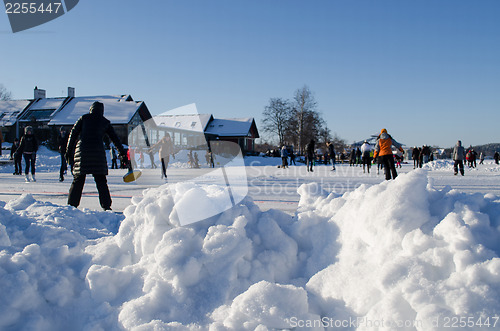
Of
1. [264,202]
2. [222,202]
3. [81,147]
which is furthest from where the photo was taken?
[264,202]

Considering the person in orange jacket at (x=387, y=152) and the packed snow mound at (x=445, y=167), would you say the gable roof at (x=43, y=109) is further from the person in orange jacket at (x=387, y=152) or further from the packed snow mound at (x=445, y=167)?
the person in orange jacket at (x=387, y=152)

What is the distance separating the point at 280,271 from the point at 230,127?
4650cm

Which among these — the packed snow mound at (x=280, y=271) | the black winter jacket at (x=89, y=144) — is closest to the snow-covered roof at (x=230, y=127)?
the black winter jacket at (x=89, y=144)

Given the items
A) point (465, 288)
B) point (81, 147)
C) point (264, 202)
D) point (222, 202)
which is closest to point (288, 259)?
point (222, 202)

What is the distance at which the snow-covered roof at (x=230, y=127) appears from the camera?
4700cm

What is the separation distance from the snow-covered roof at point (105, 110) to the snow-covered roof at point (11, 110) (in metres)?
5.74

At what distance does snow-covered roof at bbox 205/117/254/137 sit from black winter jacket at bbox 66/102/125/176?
4122 cm

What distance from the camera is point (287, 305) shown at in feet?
5.73

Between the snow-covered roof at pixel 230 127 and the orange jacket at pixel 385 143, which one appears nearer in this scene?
the orange jacket at pixel 385 143

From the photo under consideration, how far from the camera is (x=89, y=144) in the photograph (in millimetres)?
5000

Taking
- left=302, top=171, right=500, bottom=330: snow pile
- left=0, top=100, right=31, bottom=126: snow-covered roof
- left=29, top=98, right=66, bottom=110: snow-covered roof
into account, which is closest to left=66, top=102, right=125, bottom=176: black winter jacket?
left=302, top=171, right=500, bottom=330: snow pile

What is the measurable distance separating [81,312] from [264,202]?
4867 millimetres

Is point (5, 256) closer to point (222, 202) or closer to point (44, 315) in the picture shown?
point (44, 315)

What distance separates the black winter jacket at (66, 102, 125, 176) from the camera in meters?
4.97
